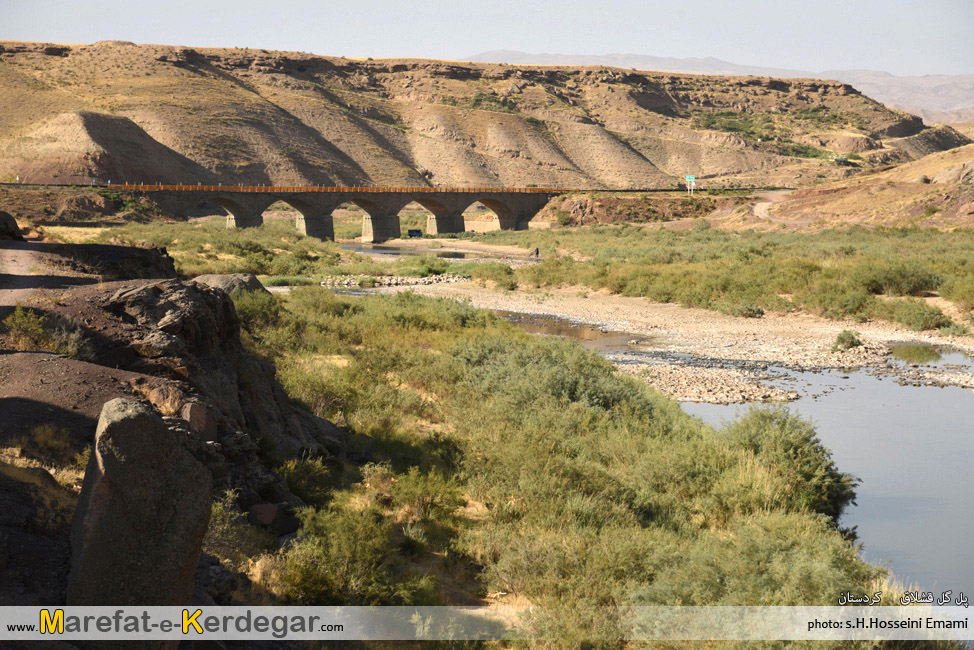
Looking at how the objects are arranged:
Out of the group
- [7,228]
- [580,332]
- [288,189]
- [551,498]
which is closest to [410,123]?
[288,189]

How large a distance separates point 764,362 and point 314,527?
48.9 ft

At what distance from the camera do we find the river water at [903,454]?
8477mm

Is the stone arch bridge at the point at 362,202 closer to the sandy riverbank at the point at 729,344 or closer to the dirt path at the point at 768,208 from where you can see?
the dirt path at the point at 768,208

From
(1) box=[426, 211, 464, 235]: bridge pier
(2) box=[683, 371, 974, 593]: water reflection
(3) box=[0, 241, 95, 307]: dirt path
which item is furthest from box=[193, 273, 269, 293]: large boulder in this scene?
(1) box=[426, 211, 464, 235]: bridge pier

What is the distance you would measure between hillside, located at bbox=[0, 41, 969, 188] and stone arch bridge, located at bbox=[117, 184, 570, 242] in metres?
16.1

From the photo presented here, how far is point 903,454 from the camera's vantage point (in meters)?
12.1

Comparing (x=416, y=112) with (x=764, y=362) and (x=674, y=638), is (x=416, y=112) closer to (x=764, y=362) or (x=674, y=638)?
(x=764, y=362)

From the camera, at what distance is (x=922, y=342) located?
69.8ft

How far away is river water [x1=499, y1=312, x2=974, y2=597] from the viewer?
334 inches

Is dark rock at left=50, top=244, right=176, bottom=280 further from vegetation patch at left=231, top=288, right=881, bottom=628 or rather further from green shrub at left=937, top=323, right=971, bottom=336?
green shrub at left=937, top=323, right=971, bottom=336

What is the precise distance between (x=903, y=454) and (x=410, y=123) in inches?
5209

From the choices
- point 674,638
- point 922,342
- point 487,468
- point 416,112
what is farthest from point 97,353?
point 416,112

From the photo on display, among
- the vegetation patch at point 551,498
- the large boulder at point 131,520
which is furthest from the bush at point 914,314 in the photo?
the large boulder at point 131,520

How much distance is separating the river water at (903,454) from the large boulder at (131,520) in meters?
7.37
